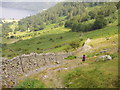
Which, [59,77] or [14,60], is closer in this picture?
[59,77]

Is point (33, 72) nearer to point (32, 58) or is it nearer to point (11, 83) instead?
point (32, 58)

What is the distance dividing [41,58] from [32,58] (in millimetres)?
3858

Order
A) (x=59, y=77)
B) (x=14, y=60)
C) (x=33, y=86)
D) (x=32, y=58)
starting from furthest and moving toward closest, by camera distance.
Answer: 1. (x=32, y=58)
2. (x=14, y=60)
3. (x=59, y=77)
4. (x=33, y=86)

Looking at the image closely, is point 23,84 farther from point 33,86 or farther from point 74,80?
point 74,80

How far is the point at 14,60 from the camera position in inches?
1174

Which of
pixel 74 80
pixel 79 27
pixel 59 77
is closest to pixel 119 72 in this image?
pixel 74 80

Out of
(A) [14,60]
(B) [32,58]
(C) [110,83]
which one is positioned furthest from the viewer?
(B) [32,58]

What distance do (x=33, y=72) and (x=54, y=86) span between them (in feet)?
26.1

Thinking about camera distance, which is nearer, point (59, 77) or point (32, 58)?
point (59, 77)

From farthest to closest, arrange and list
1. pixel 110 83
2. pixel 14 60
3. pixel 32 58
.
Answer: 1. pixel 32 58
2. pixel 14 60
3. pixel 110 83

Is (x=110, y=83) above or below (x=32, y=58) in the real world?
below

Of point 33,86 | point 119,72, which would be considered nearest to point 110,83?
point 119,72

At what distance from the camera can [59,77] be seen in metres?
27.7

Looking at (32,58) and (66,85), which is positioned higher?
(32,58)
